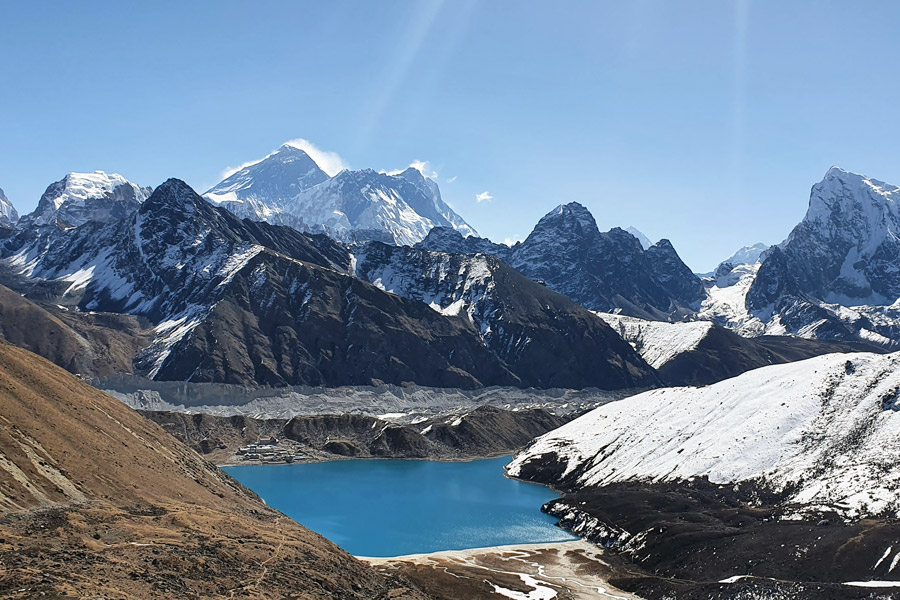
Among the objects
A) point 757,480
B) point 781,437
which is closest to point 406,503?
point 757,480

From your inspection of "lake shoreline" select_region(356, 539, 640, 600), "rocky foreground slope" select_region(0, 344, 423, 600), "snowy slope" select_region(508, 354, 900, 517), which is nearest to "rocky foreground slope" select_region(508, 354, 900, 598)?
"snowy slope" select_region(508, 354, 900, 517)

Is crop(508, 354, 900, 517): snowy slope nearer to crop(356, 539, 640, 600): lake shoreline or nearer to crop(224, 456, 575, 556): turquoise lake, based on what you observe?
crop(224, 456, 575, 556): turquoise lake

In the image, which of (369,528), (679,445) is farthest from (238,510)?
(679,445)

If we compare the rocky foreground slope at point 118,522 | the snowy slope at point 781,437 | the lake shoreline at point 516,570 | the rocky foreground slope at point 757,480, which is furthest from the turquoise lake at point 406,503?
the rocky foreground slope at point 118,522

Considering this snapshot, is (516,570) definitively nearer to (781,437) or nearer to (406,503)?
(406,503)

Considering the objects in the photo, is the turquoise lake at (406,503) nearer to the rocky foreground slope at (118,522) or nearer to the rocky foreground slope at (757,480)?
the rocky foreground slope at (757,480)

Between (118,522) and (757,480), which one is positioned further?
(757,480)
